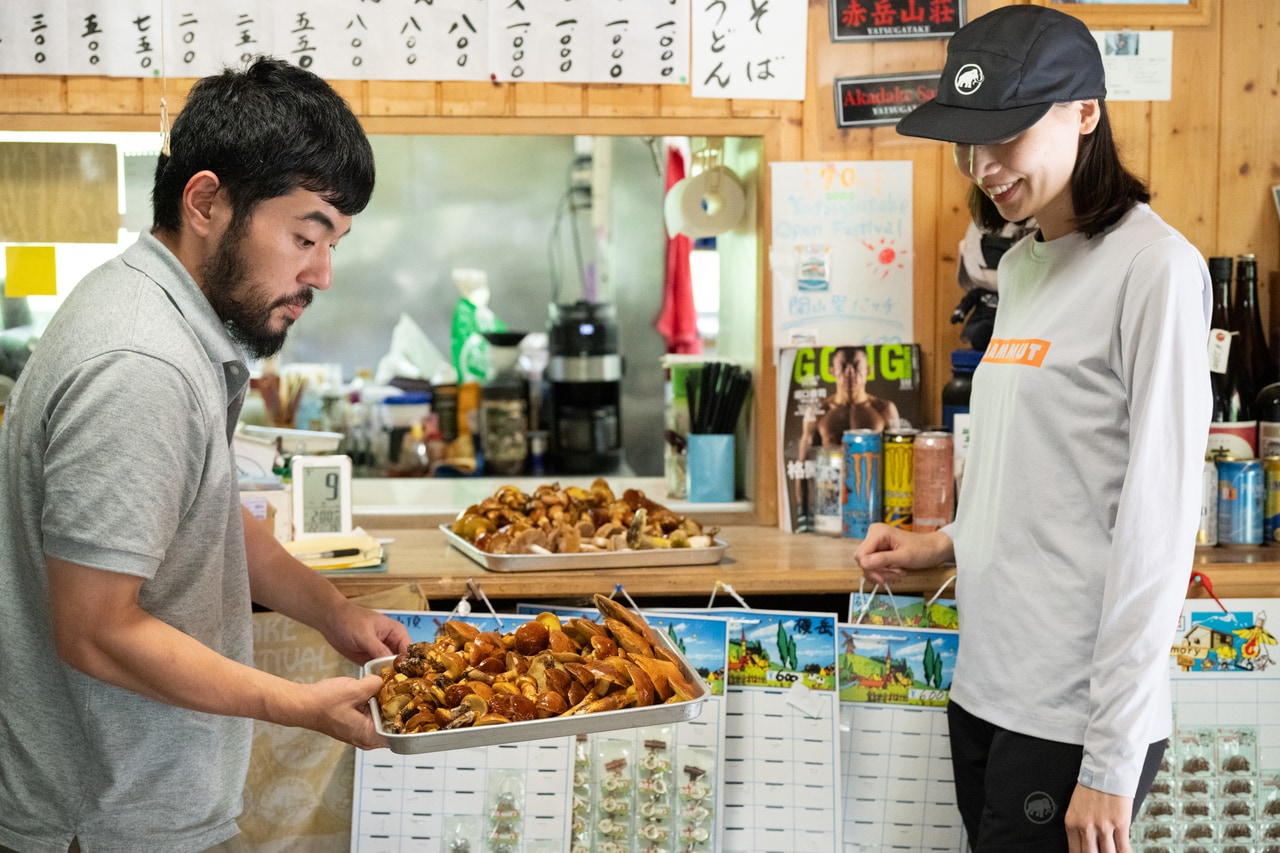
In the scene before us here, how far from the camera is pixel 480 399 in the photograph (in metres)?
4.24

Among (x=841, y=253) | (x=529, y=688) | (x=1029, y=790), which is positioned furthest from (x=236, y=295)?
(x=841, y=253)

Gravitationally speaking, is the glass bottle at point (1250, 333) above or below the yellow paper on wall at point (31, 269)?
below

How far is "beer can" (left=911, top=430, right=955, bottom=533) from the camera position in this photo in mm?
2414

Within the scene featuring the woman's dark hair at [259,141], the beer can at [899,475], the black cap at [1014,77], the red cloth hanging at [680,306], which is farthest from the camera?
the red cloth hanging at [680,306]

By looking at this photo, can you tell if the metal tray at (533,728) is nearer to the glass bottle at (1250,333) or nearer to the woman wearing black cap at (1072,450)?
the woman wearing black cap at (1072,450)

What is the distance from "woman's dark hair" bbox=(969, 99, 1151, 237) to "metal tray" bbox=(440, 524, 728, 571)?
983mm

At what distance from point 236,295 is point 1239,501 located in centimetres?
199

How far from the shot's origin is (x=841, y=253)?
2.70 metres

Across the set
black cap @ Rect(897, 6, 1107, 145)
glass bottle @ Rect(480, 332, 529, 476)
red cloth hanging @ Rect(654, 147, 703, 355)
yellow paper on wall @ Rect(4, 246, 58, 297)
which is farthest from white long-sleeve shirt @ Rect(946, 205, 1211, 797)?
red cloth hanging @ Rect(654, 147, 703, 355)

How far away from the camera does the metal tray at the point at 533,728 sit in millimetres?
1339

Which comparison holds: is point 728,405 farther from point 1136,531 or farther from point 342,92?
point 1136,531

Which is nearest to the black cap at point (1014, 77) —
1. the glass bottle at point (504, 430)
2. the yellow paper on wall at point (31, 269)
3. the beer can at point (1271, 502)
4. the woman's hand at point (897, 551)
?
the woman's hand at point (897, 551)

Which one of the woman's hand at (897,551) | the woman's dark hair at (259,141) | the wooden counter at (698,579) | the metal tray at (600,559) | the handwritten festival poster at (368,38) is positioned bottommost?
the wooden counter at (698,579)

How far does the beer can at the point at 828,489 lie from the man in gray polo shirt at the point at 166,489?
1395 millimetres
